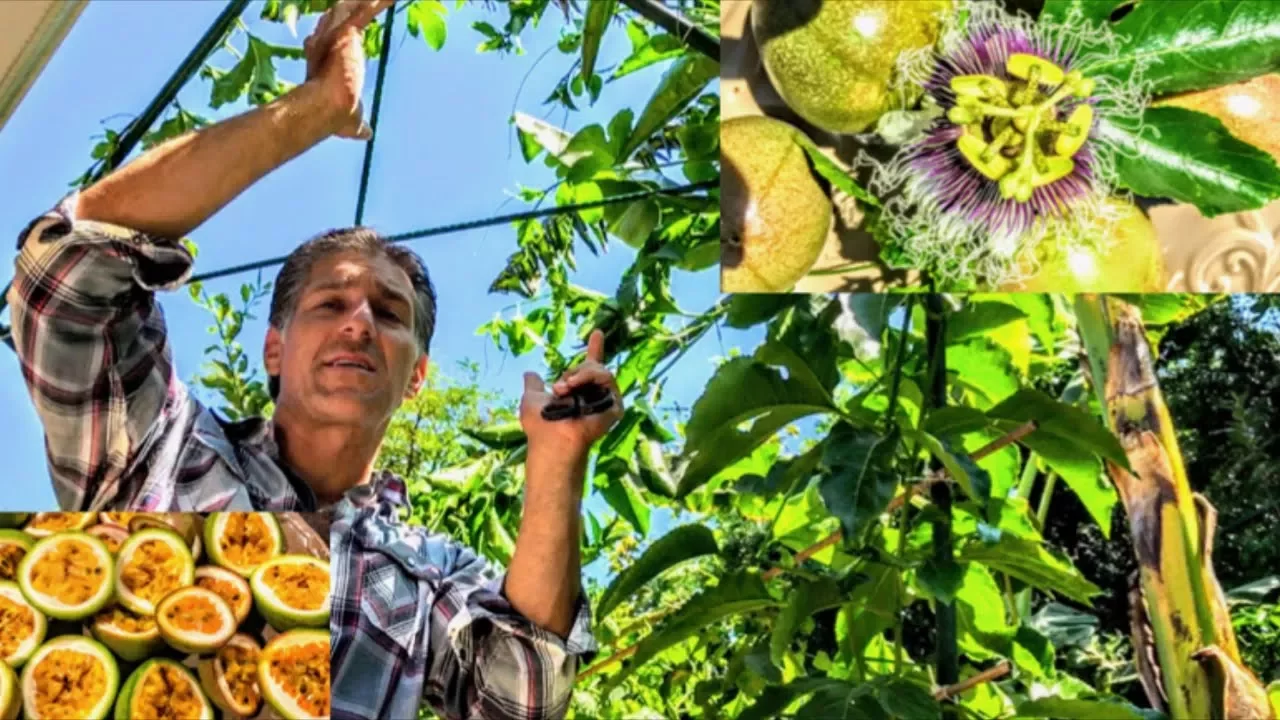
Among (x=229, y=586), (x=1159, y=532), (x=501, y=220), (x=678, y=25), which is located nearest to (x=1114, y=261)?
(x=1159, y=532)

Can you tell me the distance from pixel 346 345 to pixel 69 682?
343mm

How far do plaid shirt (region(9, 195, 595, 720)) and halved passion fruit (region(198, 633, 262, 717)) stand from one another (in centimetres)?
9

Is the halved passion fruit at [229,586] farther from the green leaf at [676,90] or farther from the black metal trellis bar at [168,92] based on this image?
the green leaf at [676,90]

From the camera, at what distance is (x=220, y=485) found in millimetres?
1283

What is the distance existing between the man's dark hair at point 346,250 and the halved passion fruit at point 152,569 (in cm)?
18

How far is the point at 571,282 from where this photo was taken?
146cm

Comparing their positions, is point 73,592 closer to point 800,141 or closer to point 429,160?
point 429,160

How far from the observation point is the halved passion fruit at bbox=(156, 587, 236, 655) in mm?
1191

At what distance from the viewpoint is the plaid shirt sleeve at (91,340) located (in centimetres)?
118

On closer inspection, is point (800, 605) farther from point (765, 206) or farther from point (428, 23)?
point (428, 23)

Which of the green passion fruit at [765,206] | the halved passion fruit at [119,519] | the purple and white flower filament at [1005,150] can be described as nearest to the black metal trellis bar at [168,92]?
the halved passion fruit at [119,519]

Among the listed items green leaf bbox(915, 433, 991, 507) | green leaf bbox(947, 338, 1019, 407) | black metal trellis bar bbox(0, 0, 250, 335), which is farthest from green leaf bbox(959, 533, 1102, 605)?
black metal trellis bar bbox(0, 0, 250, 335)

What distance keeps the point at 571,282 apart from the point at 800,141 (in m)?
0.28

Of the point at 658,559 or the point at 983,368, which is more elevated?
the point at 983,368
